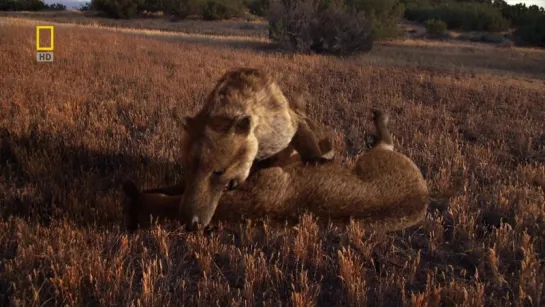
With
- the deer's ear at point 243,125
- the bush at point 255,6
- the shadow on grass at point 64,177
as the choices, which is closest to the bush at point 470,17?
the bush at point 255,6

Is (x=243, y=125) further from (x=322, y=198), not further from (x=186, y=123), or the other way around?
(x=322, y=198)

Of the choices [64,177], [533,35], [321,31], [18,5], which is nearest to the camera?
[64,177]

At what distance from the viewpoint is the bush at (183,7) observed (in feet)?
152

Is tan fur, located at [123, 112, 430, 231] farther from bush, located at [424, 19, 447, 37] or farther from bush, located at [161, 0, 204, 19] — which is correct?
bush, located at [161, 0, 204, 19]

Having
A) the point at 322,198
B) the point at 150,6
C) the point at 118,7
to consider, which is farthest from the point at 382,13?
the point at 322,198

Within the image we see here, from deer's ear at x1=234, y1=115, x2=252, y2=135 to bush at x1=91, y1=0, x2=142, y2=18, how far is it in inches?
1805

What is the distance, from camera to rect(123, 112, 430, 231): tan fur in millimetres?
3416

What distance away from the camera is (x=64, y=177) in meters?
4.90

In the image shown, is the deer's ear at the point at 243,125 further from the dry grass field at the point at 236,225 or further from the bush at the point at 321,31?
the bush at the point at 321,31

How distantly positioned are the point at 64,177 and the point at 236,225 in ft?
8.43

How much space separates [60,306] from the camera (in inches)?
113

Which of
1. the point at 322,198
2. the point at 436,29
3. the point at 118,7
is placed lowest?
the point at 322,198

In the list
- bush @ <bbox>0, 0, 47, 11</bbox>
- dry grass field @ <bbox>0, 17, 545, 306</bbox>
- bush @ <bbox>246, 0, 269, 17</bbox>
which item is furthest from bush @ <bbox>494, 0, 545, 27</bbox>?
bush @ <bbox>0, 0, 47, 11</bbox>

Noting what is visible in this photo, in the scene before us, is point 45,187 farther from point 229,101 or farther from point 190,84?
point 190,84
